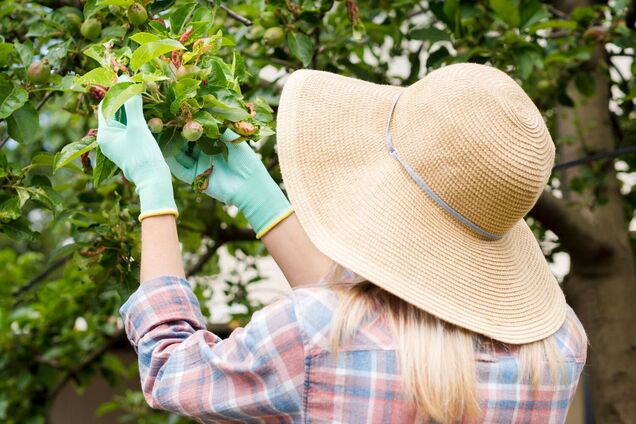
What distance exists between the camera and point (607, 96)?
9.52 feet

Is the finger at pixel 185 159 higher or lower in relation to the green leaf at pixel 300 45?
higher

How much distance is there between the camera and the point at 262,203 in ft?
4.98

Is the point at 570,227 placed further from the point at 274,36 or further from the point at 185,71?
the point at 185,71

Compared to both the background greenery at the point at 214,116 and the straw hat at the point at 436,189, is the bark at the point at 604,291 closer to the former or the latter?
the background greenery at the point at 214,116

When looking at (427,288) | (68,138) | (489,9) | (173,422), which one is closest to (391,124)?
(427,288)

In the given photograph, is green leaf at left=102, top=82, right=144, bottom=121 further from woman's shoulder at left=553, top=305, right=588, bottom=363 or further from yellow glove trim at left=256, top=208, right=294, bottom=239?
woman's shoulder at left=553, top=305, right=588, bottom=363

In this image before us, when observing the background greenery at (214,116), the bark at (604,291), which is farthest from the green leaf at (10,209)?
the bark at (604,291)

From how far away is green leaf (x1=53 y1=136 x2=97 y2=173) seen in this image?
4.64 feet

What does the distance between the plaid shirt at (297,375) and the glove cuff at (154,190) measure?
0.53ft

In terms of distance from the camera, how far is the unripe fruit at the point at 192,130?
134cm

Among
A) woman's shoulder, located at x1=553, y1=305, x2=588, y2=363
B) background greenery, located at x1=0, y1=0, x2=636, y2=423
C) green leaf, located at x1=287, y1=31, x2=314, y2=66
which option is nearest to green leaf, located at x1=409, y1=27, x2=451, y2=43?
background greenery, located at x1=0, y1=0, x2=636, y2=423

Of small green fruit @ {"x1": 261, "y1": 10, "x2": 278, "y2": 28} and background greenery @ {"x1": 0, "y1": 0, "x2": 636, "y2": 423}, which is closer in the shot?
background greenery @ {"x1": 0, "y1": 0, "x2": 636, "y2": 423}

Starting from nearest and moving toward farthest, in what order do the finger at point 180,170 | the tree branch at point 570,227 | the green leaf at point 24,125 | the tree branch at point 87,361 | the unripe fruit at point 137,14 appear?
the finger at point 180,170
the unripe fruit at point 137,14
the green leaf at point 24,125
the tree branch at point 570,227
the tree branch at point 87,361

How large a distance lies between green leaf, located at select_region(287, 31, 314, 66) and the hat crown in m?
0.78
